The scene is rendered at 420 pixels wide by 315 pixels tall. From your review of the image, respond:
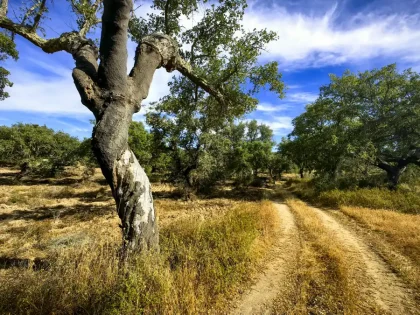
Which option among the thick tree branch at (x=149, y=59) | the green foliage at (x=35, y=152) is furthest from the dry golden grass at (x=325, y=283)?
the green foliage at (x=35, y=152)

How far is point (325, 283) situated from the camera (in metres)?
4.70

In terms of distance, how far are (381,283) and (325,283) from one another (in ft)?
4.81

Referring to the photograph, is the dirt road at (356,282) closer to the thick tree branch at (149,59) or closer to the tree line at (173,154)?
the thick tree branch at (149,59)

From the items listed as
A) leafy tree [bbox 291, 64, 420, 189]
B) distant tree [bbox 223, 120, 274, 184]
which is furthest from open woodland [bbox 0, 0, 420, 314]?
distant tree [bbox 223, 120, 274, 184]

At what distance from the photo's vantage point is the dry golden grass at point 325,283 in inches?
155

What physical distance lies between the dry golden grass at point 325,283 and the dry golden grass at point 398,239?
1208mm

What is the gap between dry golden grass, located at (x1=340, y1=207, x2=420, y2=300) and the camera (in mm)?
5404

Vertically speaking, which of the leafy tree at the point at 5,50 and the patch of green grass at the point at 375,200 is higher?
the leafy tree at the point at 5,50

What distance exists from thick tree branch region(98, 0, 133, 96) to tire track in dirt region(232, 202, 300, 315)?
4.92 m

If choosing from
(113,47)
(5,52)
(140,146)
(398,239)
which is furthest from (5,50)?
(398,239)

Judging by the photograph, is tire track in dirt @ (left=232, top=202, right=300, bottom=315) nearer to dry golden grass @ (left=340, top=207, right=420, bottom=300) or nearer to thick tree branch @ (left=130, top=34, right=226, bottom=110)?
dry golden grass @ (left=340, top=207, right=420, bottom=300)

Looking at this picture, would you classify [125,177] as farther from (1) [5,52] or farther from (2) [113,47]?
(1) [5,52]

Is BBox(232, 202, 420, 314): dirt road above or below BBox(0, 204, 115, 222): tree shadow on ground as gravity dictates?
above

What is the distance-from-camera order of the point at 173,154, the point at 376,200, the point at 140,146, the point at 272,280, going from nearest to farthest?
the point at 272,280 → the point at 376,200 → the point at 173,154 → the point at 140,146
